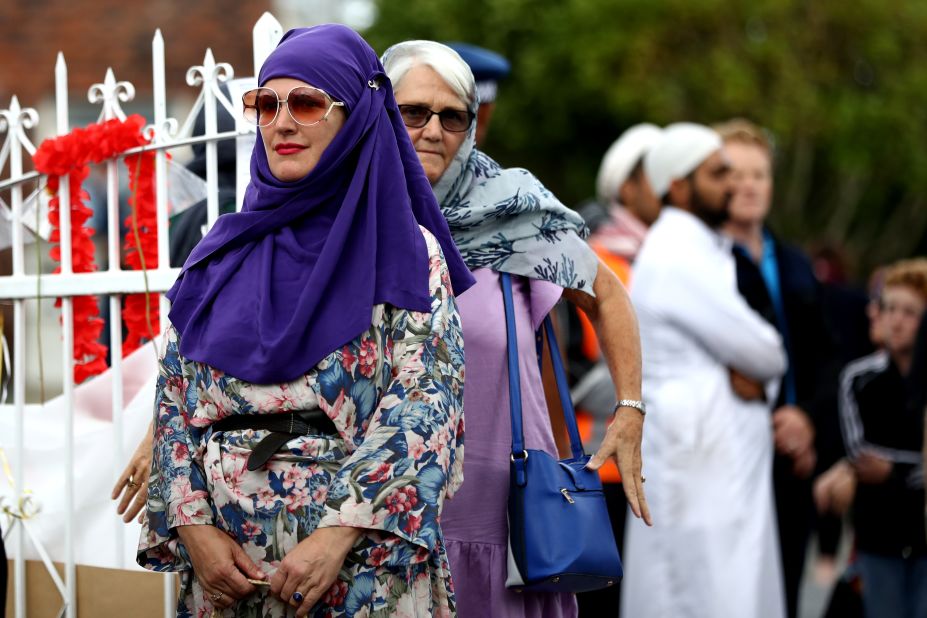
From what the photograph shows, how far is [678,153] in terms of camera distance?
6613 millimetres

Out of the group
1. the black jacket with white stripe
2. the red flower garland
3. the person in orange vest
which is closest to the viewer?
the red flower garland

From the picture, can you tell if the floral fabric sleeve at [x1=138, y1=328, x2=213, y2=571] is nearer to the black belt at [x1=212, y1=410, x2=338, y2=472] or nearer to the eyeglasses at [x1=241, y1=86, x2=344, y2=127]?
the black belt at [x1=212, y1=410, x2=338, y2=472]

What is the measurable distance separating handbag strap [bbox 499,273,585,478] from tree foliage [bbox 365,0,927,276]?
15.9 metres

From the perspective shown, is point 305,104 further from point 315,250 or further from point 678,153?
point 678,153

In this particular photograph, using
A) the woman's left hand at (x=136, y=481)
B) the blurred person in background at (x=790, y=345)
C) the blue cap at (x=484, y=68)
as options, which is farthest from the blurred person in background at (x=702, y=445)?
the woman's left hand at (x=136, y=481)

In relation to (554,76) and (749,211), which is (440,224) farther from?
(554,76)

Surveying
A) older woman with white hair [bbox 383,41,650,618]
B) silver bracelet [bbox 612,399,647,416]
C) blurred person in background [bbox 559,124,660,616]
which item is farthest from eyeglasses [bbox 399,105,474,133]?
blurred person in background [bbox 559,124,660,616]

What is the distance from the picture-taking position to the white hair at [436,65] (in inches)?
155

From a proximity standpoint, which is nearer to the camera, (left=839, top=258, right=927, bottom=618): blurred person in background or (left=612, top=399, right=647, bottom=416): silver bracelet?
(left=612, top=399, right=647, bottom=416): silver bracelet

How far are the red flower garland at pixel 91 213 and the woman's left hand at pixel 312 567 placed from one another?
1.51m

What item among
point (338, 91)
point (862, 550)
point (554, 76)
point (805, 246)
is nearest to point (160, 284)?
point (338, 91)

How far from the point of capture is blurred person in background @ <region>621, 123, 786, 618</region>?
6.07 metres

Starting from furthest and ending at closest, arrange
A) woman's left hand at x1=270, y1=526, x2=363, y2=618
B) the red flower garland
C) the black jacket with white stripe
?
the black jacket with white stripe → the red flower garland → woman's left hand at x1=270, y1=526, x2=363, y2=618

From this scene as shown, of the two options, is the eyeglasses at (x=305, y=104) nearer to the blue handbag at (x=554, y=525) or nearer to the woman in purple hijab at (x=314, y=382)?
the woman in purple hijab at (x=314, y=382)
